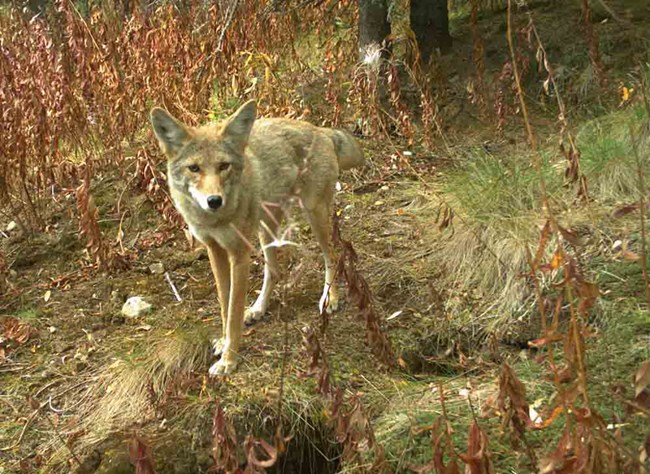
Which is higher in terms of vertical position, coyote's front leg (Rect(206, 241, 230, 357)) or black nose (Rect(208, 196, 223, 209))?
black nose (Rect(208, 196, 223, 209))

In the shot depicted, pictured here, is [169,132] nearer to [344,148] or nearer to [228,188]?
[228,188]

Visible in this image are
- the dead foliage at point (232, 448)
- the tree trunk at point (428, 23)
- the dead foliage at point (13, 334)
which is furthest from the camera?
the tree trunk at point (428, 23)

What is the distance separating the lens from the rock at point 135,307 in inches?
206

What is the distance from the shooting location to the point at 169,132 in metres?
Result: 4.34

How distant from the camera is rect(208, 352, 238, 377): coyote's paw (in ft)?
14.5

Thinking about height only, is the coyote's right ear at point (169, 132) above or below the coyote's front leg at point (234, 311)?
above

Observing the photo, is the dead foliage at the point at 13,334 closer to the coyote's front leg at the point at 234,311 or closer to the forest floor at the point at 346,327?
the forest floor at the point at 346,327

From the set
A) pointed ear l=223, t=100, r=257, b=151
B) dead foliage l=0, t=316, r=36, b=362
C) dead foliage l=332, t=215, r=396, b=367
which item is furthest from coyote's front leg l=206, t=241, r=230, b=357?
dead foliage l=332, t=215, r=396, b=367

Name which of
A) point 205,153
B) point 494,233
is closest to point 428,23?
point 494,233

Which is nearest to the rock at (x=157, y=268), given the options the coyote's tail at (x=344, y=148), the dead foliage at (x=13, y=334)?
the dead foliage at (x=13, y=334)

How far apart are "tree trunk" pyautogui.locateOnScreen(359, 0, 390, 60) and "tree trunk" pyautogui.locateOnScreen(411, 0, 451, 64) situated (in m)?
0.40

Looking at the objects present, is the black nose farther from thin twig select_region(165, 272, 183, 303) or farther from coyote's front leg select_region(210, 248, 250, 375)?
thin twig select_region(165, 272, 183, 303)

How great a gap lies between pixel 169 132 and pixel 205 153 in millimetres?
252

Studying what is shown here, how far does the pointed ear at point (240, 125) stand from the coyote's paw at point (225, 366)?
1211 millimetres
